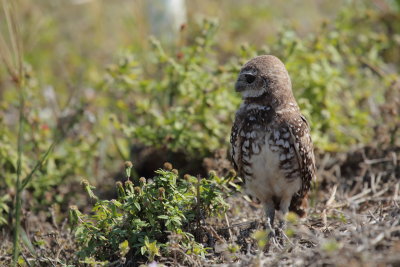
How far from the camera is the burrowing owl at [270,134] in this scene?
4293 mm

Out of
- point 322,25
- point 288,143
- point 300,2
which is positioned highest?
point 300,2

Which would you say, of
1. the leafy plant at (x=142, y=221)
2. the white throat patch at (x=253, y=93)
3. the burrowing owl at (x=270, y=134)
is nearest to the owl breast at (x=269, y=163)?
the burrowing owl at (x=270, y=134)

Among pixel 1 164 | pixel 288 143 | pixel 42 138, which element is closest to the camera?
pixel 288 143

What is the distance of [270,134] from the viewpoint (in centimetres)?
428

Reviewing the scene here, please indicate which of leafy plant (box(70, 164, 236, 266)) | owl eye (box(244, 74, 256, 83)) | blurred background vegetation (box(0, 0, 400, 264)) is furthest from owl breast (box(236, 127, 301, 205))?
blurred background vegetation (box(0, 0, 400, 264))

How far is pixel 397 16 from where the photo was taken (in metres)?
7.98

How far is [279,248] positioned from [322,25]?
112 inches

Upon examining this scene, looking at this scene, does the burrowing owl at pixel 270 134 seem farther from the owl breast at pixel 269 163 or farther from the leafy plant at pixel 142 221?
the leafy plant at pixel 142 221

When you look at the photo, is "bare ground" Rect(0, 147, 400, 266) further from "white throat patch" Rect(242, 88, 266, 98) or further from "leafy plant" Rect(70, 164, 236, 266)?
"white throat patch" Rect(242, 88, 266, 98)

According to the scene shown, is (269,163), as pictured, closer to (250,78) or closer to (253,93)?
(253,93)

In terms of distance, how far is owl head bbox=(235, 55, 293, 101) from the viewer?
4359 mm

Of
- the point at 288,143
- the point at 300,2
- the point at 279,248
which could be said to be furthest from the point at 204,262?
the point at 300,2

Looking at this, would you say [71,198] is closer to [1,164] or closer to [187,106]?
[1,164]

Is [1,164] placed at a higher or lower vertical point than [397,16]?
lower
